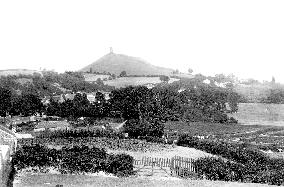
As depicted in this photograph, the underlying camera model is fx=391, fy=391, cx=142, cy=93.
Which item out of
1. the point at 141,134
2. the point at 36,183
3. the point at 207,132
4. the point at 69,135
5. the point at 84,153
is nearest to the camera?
the point at 36,183

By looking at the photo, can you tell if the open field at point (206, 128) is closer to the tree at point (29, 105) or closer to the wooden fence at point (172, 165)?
the tree at point (29, 105)

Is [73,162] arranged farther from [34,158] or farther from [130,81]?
[130,81]

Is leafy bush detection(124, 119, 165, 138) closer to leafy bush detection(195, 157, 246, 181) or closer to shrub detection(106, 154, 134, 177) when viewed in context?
leafy bush detection(195, 157, 246, 181)

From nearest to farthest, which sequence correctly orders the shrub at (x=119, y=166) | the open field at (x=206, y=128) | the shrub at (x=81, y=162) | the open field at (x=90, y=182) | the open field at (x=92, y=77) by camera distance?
1. the open field at (x=90, y=182)
2. the shrub at (x=81, y=162)
3. the shrub at (x=119, y=166)
4. the open field at (x=206, y=128)
5. the open field at (x=92, y=77)

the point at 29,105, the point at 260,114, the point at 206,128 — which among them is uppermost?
the point at 29,105

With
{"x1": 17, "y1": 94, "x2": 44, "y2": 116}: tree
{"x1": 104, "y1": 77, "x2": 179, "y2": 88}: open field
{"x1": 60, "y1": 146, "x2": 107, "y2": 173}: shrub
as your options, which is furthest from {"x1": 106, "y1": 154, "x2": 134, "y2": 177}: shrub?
{"x1": 104, "y1": 77, "x2": 179, "y2": 88}: open field

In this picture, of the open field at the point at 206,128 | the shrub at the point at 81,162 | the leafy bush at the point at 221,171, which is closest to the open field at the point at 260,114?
the open field at the point at 206,128

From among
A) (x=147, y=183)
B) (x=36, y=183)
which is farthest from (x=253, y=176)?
(x=36, y=183)

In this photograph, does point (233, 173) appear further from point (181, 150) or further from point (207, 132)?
point (207, 132)

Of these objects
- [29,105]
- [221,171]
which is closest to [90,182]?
[221,171]
